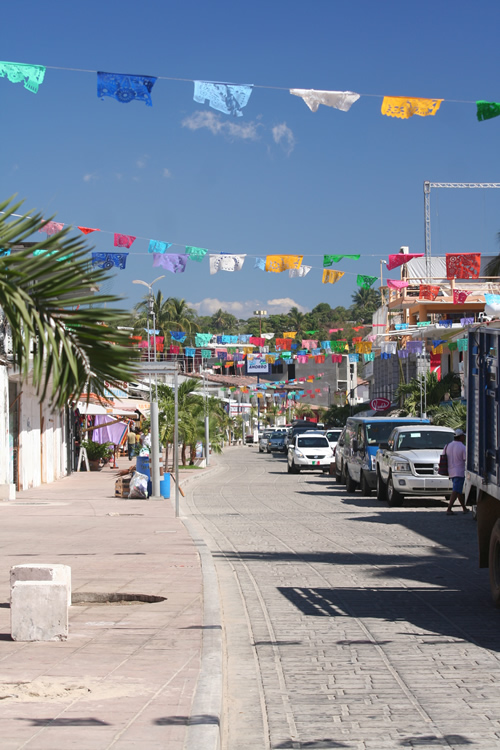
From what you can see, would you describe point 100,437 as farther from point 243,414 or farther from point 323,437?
point 243,414

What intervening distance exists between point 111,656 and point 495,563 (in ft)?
14.2

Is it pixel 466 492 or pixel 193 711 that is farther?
pixel 466 492

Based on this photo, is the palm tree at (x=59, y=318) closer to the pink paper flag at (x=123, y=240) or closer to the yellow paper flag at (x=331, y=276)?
the pink paper flag at (x=123, y=240)

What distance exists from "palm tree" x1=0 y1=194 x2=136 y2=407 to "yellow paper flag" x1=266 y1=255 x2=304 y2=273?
881 inches

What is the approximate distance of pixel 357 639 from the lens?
8.20m

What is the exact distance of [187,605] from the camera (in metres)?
9.37

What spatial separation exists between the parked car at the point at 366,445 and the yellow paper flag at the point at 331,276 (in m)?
4.85

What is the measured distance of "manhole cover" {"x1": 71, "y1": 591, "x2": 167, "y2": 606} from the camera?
A: 32.0 feet

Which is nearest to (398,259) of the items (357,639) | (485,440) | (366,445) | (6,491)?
(366,445)

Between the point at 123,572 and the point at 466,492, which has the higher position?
the point at 466,492

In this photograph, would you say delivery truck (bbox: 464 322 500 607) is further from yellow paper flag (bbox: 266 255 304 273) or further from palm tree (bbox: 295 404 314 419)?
palm tree (bbox: 295 404 314 419)

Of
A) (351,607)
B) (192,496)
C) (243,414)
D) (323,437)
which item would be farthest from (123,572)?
(243,414)

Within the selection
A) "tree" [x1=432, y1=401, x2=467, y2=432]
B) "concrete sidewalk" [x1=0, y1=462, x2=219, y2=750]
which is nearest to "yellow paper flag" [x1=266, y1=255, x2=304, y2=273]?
"tree" [x1=432, y1=401, x2=467, y2=432]

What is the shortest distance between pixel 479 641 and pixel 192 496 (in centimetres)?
1986
